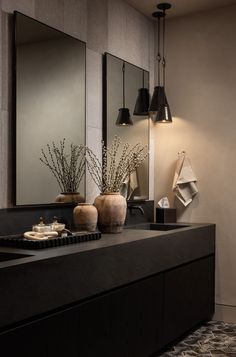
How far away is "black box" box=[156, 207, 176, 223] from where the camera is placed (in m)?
4.30

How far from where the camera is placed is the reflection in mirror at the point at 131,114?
3865 millimetres

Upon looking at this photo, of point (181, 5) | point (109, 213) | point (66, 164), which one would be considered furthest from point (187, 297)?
point (181, 5)

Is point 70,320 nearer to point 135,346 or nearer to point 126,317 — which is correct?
point 126,317

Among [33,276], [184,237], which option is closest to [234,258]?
[184,237]

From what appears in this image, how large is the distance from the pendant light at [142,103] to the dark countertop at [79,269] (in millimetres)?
1222

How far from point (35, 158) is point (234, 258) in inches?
81.8

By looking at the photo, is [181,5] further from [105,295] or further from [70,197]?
[105,295]

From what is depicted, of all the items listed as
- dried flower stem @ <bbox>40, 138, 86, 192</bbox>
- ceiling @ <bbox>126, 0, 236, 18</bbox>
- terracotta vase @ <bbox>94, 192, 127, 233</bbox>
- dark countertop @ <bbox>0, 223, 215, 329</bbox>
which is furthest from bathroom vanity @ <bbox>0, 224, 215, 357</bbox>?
ceiling @ <bbox>126, 0, 236, 18</bbox>

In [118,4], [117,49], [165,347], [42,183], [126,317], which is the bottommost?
[165,347]

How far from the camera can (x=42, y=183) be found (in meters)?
3.16

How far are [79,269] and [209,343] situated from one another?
172cm

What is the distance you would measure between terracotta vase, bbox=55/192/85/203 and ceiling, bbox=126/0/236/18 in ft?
5.84

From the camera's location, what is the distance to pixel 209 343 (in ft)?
12.1

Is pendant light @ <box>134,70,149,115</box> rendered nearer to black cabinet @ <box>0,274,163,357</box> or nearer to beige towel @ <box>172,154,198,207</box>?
beige towel @ <box>172,154,198,207</box>
